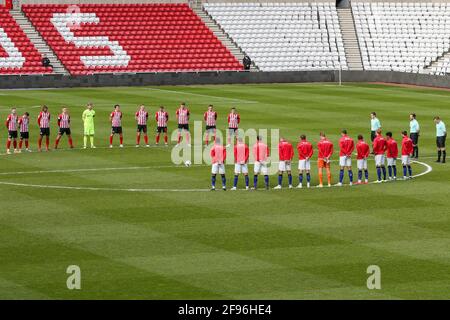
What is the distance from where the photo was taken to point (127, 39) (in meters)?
79.0

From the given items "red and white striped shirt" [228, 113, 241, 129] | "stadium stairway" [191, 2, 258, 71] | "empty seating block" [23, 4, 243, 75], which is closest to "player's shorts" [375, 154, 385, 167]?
"red and white striped shirt" [228, 113, 241, 129]

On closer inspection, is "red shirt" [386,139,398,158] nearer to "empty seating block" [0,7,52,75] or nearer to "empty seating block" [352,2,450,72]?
"empty seating block" [0,7,52,75]

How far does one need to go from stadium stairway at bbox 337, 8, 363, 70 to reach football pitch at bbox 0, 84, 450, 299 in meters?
37.0

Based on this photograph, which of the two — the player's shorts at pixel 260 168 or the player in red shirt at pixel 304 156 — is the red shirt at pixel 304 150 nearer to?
the player in red shirt at pixel 304 156

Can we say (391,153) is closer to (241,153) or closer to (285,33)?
(241,153)

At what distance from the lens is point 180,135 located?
149ft

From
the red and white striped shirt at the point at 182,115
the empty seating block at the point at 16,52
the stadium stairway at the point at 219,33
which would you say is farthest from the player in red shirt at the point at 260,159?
the stadium stairway at the point at 219,33

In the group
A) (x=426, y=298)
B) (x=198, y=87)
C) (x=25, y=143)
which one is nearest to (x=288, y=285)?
(x=426, y=298)

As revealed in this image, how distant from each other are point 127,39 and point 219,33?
25.4ft

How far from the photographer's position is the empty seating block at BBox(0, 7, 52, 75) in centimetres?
7244

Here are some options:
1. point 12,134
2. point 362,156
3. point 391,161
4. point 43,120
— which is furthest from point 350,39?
point 362,156

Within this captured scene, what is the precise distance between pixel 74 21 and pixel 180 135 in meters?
36.6
